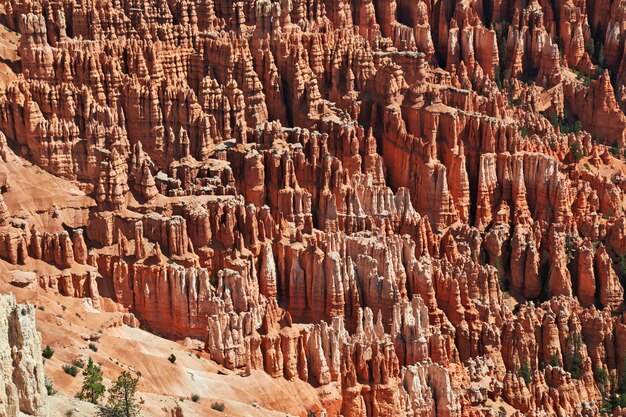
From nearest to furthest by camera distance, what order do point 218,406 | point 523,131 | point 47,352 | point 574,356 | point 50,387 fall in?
point 50,387, point 47,352, point 218,406, point 574,356, point 523,131

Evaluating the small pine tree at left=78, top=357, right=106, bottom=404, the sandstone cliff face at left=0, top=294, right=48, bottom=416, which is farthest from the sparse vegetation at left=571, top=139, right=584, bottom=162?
the sandstone cliff face at left=0, top=294, right=48, bottom=416

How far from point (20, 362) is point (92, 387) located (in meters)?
8.87

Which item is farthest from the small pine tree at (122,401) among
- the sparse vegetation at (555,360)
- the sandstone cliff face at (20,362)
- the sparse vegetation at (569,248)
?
the sparse vegetation at (569,248)

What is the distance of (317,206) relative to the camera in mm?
69375

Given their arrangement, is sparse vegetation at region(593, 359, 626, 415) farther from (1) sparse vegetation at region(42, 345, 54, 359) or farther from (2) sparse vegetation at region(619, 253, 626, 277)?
(1) sparse vegetation at region(42, 345, 54, 359)

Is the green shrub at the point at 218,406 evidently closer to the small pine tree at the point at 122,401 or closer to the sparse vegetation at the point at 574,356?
the small pine tree at the point at 122,401

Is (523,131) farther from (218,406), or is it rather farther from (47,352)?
(47,352)

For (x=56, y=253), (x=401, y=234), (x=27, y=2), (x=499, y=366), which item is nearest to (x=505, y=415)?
(x=499, y=366)

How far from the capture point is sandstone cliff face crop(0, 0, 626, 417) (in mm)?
60250

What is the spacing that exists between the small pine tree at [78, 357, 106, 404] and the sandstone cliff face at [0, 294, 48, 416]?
7.29m

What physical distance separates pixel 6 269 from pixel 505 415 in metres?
19.3

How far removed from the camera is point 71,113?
69188 mm

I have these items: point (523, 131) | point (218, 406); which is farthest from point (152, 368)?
point (523, 131)

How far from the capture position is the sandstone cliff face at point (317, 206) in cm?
6025
